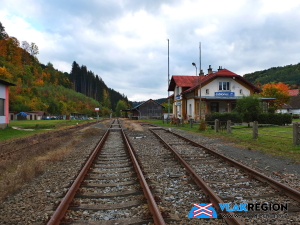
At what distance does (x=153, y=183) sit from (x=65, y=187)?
6.21 feet

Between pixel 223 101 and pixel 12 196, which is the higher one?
pixel 223 101

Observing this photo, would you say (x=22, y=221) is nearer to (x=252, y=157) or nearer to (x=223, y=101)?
(x=252, y=157)

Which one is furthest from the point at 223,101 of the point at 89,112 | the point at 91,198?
the point at 89,112

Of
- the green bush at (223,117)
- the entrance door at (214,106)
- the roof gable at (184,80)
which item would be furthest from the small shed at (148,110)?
the green bush at (223,117)

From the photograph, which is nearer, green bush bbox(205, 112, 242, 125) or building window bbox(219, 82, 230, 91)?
green bush bbox(205, 112, 242, 125)

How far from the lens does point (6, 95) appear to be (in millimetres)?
22703

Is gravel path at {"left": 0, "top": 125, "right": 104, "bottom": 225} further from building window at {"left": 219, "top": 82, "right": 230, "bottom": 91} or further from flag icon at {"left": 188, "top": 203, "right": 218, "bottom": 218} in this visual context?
building window at {"left": 219, "top": 82, "right": 230, "bottom": 91}

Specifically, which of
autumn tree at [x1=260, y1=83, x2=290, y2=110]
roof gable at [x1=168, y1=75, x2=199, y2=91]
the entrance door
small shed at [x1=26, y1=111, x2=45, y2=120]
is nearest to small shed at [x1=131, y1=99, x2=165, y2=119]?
roof gable at [x1=168, y1=75, x2=199, y2=91]

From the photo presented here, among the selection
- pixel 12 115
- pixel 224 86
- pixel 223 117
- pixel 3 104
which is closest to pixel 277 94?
pixel 224 86

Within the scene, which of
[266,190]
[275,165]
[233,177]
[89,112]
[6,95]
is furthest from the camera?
[89,112]

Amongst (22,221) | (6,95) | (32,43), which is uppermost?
(32,43)

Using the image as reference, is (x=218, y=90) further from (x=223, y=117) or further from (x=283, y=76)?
(x=283, y=76)

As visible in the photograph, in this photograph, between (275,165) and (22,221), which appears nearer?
(22,221)

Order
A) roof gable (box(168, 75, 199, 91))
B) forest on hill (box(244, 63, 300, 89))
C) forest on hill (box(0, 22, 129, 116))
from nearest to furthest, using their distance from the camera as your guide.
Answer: roof gable (box(168, 75, 199, 91))
forest on hill (box(0, 22, 129, 116))
forest on hill (box(244, 63, 300, 89))
